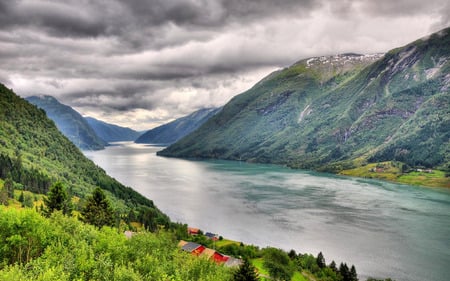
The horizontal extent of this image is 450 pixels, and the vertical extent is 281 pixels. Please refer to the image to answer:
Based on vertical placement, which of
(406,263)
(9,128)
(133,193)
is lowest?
(406,263)

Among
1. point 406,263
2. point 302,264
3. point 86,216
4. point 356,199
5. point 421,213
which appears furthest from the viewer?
point 356,199

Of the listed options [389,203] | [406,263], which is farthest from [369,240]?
[389,203]

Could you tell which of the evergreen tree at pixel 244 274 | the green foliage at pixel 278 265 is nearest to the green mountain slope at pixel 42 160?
the green foliage at pixel 278 265

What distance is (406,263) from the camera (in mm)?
83188

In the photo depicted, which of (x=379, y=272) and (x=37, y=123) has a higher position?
(x=37, y=123)

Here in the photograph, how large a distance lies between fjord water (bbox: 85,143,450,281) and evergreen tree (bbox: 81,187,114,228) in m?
47.0

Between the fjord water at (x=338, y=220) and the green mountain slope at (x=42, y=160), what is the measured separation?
58.2ft

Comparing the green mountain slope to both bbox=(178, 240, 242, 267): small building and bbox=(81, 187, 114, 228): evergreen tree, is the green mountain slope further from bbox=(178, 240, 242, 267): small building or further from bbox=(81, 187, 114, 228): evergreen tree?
bbox=(81, 187, 114, 228): evergreen tree

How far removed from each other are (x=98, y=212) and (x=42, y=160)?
285 feet

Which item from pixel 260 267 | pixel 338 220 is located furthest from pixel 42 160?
pixel 338 220

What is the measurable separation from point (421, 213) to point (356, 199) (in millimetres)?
30745

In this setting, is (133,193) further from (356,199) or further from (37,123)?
(356,199)

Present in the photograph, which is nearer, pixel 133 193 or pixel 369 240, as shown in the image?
pixel 369 240

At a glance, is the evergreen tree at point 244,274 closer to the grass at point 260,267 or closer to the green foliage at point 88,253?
the green foliage at point 88,253
